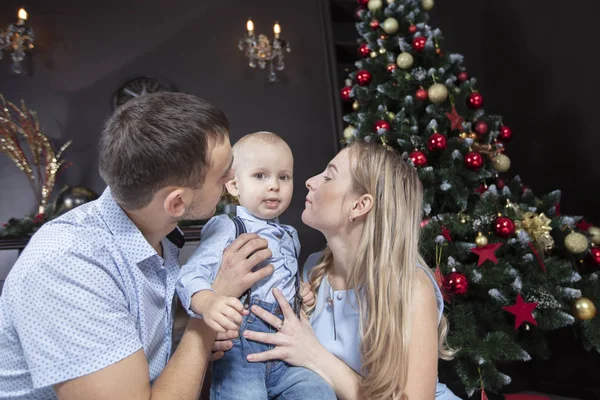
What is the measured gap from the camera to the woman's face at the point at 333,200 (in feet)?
5.17

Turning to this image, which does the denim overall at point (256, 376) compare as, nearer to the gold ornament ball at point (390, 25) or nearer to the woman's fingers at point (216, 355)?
the woman's fingers at point (216, 355)

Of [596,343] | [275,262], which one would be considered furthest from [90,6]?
[596,343]

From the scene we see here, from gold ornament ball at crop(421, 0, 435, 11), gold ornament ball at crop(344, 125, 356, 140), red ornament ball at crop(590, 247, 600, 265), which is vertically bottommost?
red ornament ball at crop(590, 247, 600, 265)

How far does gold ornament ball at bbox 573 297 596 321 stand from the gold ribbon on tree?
3.91 metres

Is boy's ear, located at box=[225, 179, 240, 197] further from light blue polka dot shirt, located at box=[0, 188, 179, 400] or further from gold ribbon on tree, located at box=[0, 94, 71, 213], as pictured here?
gold ribbon on tree, located at box=[0, 94, 71, 213]

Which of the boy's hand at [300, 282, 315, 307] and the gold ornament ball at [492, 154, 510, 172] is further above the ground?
the gold ornament ball at [492, 154, 510, 172]

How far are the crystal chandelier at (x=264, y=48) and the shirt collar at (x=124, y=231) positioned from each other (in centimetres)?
349

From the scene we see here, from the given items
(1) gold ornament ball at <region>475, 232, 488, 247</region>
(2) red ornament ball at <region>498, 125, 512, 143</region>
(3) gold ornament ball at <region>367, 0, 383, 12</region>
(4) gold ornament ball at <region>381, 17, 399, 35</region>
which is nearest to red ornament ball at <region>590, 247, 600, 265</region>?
(1) gold ornament ball at <region>475, 232, 488, 247</region>

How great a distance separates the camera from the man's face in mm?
1277

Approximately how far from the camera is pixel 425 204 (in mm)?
2713

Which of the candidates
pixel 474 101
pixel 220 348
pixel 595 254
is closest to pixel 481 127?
pixel 474 101

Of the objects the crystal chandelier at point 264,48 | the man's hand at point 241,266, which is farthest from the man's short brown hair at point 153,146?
the crystal chandelier at point 264,48

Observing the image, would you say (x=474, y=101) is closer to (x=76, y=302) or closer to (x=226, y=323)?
(x=226, y=323)

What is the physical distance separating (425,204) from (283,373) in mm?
1550
